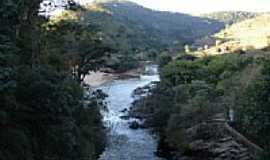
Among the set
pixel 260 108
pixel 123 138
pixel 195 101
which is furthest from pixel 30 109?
pixel 123 138

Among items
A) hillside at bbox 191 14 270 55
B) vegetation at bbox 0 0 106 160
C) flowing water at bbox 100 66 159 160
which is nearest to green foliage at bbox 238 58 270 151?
vegetation at bbox 0 0 106 160

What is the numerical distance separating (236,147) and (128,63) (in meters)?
66.3

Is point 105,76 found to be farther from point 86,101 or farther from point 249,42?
point 86,101

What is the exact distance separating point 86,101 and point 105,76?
6022 cm

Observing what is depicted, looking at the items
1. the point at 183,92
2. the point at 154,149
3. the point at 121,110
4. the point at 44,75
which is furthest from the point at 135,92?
the point at 44,75

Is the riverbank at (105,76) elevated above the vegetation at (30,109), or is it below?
below

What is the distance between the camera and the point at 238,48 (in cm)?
9688

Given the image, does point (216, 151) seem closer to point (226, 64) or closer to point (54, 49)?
point (54, 49)

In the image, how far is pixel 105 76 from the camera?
96.6m

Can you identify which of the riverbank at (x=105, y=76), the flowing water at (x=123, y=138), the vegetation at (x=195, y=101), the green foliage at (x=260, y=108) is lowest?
the riverbank at (x=105, y=76)

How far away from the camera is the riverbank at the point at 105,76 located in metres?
87.1

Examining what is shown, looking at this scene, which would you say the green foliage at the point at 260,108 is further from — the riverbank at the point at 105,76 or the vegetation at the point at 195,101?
the riverbank at the point at 105,76

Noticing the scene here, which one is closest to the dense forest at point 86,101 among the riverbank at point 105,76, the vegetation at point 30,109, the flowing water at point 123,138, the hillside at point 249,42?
the vegetation at point 30,109

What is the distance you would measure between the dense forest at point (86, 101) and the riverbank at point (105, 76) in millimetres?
12859
